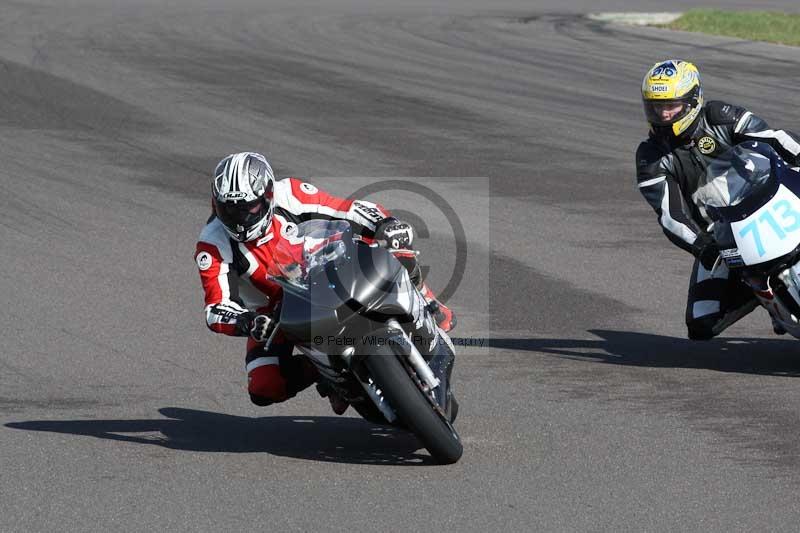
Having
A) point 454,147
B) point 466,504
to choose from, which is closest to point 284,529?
point 466,504

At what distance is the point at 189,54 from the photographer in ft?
75.1

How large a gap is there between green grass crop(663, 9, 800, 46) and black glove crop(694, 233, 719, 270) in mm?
16837

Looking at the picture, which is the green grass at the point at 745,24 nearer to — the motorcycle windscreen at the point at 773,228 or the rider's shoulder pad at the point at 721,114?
the rider's shoulder pad at the point at 721,114

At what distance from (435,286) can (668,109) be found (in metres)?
2.68

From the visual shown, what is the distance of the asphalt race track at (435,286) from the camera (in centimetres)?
598

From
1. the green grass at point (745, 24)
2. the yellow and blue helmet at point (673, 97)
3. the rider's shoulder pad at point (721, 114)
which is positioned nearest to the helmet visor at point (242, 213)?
the yellow and blue helmet at point (673, 97)

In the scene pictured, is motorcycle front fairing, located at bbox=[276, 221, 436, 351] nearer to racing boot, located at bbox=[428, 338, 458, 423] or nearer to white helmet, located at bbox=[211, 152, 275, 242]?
racing boot, located at bbox=[428, 338, 458, 423]

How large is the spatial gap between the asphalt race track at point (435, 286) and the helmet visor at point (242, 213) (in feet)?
3.56

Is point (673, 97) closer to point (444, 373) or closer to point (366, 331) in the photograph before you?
point (444, 373)

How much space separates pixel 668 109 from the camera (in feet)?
27.3

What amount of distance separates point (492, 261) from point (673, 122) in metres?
2.88

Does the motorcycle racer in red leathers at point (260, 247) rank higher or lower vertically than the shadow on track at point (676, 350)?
higher

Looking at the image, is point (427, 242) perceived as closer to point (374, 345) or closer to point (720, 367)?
point (720, 367)

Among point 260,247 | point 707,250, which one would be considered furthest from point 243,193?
point 707,250
